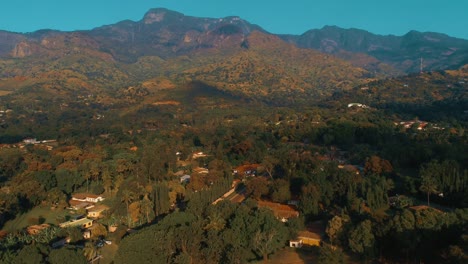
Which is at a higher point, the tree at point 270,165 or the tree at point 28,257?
the tree at point 270,165

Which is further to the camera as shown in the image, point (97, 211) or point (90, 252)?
point (97, 211)

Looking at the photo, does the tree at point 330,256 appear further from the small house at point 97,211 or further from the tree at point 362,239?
the small house at point 97,211

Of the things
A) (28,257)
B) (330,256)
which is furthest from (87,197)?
(330,256)

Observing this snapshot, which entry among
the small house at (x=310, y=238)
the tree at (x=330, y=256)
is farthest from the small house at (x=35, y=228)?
the tree at (x=330, y=256)

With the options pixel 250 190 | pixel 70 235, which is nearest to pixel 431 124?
pixel 250 190

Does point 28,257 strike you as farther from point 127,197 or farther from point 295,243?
point 295,243

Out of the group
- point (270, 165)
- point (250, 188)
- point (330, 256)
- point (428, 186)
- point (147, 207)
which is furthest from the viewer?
point (270, 165)

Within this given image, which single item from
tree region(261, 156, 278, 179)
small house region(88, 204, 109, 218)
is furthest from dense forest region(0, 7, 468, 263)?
tree region(261, 156, 278, 179)

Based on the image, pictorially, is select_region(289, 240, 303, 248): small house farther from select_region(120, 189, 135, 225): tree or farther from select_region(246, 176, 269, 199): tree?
select_region(120, 189, 135, 225): tree

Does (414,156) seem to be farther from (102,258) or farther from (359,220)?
(102,258)

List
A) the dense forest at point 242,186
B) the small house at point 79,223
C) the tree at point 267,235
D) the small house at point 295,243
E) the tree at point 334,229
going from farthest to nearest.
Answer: the small house at point 79,223
the small house at point 295,243
the tree at point 334,229
the tree at point 267,235
the dense forest at point 242,186

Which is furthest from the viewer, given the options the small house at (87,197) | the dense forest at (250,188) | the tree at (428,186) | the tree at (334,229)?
the small house at (87,197)
